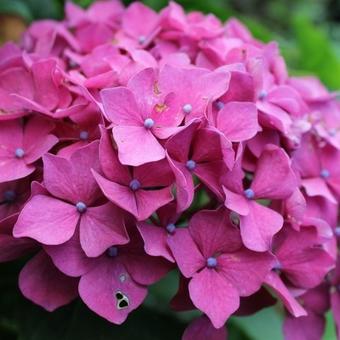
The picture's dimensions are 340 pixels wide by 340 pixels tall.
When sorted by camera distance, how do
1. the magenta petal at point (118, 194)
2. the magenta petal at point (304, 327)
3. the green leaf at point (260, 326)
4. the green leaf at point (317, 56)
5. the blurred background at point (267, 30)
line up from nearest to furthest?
the magenta petal at point (118, 194), the magenta petal at point (304, 327), the green leaf at point (260, 326), the blurred background at point (267, 30), the green leaf at point (317, 56)

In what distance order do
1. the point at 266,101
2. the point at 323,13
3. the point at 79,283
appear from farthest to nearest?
the point at 323,13
the point at 266,101
the point at 79,283

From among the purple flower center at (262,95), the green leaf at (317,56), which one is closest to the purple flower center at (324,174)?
the purple flower center at (262,95)

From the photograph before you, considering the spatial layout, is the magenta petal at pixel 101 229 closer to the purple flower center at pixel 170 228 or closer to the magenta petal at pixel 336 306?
the purple flower center at pixel 170 228

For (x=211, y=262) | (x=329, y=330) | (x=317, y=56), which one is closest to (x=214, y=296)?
(x=211, y=262)

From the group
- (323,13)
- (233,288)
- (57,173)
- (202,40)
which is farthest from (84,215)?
(323,13)

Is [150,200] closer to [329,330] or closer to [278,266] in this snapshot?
[278,266]

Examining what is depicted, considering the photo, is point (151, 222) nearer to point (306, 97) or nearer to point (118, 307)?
point (118, 307)

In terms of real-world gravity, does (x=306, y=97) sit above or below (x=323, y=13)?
above
